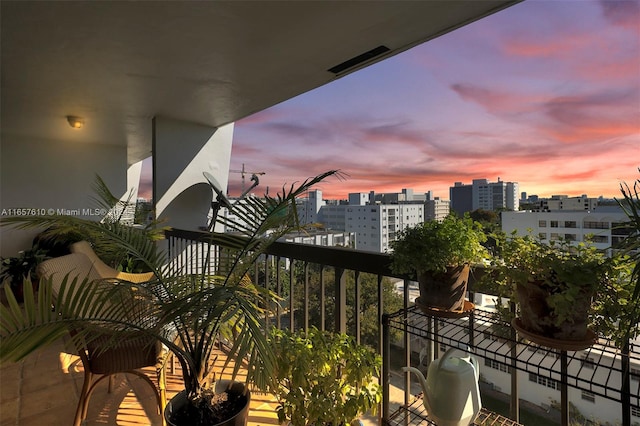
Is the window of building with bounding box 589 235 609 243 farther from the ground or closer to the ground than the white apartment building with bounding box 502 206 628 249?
closer to the ground

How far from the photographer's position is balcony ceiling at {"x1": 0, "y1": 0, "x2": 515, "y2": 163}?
1.85m

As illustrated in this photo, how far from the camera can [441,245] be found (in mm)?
1077

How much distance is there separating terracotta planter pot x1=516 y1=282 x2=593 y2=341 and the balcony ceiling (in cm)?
166

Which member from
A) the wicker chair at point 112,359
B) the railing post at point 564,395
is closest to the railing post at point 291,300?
the wicker chair at point 112,359

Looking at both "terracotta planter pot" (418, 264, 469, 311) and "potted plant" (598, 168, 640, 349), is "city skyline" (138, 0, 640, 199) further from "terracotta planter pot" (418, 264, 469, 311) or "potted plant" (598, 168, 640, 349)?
"terracotta planter pot" (418, 264, 469, 311)

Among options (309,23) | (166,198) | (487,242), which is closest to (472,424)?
(487,242)

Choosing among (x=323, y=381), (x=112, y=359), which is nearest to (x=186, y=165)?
(x=112, y=359)

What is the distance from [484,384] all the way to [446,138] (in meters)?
7.37

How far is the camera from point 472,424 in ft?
3.80

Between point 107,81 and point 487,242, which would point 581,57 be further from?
point 107,81

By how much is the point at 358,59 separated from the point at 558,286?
7.15 ft

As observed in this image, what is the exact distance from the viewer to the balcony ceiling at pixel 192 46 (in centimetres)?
185

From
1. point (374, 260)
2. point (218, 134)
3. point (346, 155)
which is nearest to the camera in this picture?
point (374, 260)

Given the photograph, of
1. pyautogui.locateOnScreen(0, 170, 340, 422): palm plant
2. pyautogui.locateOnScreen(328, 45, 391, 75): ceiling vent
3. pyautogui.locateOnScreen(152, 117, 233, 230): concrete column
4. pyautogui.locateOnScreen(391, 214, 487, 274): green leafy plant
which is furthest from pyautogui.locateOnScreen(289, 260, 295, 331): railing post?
pyautogui.locateOnScreen(152, 117, 233, 230): concrete column
